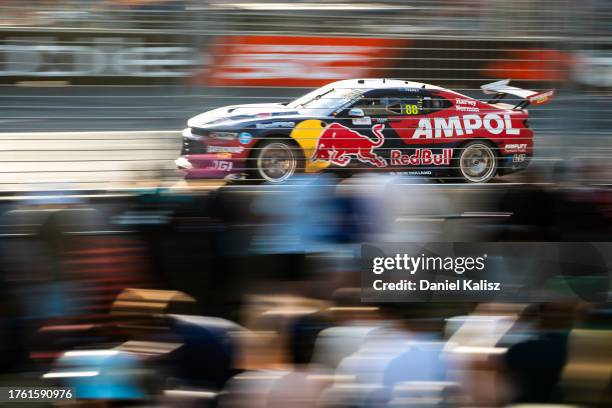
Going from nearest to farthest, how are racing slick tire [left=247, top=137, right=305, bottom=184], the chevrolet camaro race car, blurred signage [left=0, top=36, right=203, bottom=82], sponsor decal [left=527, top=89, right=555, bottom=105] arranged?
blurred signage [left=0, top=36, right=203, bottom=82], racing slick tire [left=247, top=137, right=305, bottom=184], the chevrolet camaro race car, sponsor decal [left=527, top=89, right=555, bottom=105]

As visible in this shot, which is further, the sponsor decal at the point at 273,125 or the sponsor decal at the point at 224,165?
the sponsor decal at the point at 273,125

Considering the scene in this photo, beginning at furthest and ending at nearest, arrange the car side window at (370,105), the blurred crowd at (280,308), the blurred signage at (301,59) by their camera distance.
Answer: the car side window at (370,105)
the blurred signage at (301,59)
the blurred crowd at (280,308)

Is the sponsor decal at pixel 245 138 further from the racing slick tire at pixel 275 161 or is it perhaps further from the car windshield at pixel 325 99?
the car windshield at pixel 325 99

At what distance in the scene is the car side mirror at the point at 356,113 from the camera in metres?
5.08

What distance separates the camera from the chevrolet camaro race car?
4766 millimetres

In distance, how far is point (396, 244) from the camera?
4441 mm

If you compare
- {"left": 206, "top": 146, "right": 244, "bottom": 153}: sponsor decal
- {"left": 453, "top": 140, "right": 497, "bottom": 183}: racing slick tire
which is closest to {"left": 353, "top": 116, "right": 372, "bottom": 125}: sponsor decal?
{"left": 453, "top": 140, "right": 497, "bottom": 183}: racing slick tire

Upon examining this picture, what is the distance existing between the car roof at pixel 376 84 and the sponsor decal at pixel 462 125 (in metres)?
0.38

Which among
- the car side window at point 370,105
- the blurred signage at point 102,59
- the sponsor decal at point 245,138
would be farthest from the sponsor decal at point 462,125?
the blurred signage at point 102,59

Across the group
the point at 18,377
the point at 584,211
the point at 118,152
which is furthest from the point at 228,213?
the point at 584,211

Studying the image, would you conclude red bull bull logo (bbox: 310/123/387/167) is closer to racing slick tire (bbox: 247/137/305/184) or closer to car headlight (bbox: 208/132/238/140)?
racing slick tire (bbox: 247/137/305/184)

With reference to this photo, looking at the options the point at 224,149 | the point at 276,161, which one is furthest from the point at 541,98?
the point at 224,149

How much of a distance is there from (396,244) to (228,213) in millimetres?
909

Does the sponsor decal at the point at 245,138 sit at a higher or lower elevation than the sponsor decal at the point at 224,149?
higher
